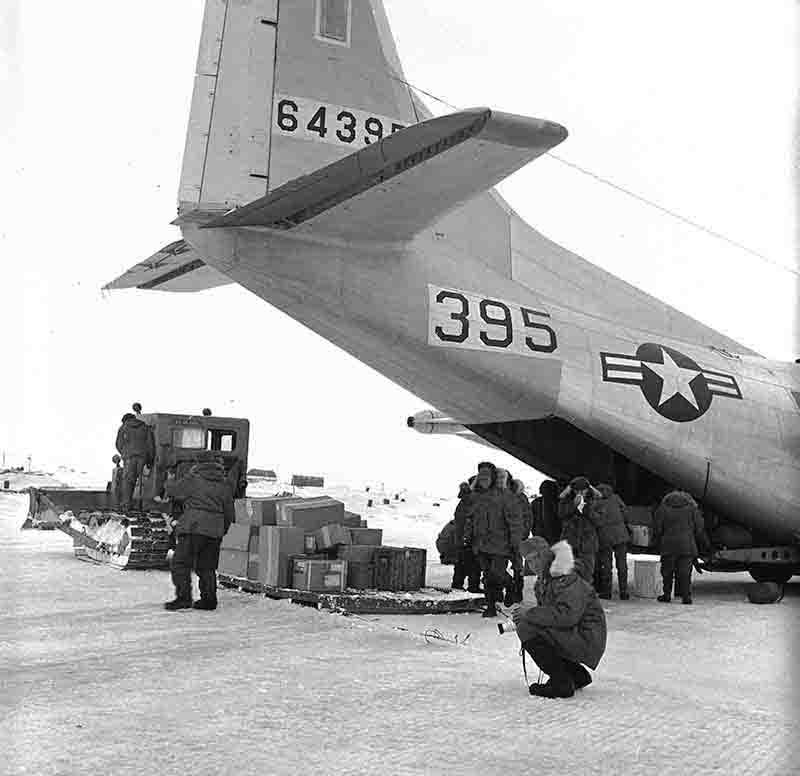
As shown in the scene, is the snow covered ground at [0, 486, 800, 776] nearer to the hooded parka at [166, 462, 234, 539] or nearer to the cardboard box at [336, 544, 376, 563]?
the hooded parka at [166, 462, 234, 539]

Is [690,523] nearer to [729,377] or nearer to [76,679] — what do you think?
[729,377]

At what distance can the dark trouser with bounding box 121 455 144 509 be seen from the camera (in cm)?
1284

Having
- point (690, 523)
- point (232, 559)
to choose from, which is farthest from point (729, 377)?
point (232, 559)

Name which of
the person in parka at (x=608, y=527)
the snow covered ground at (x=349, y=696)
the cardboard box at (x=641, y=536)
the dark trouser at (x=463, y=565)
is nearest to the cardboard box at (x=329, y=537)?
the snow covered ground at (x=349, y=696)

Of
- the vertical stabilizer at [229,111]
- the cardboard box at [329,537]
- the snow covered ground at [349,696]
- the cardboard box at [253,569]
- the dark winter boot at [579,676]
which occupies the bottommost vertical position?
the snow covered ground at [349,696]

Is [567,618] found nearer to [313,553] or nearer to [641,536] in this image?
[313,553]

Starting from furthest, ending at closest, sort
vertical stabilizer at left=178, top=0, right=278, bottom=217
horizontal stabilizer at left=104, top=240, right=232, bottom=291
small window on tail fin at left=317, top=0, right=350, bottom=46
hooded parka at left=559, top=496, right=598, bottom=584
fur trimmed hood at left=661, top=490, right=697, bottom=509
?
horizontal stabilizer at left=104, top=240, right=232, bottom=291 < fur trimmed hood at left=661, top=490, right=697, bottom=509 < small window on tail fin at left=317, top=0, right=350, bottom=46 < hooded parka at left=559, top=496, right=598, bottom=584 < vertical stabilizer at left=178, top=0, right=278, bottom=217

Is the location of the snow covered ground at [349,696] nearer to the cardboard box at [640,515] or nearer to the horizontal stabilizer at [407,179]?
the cardboard box at [640,515]

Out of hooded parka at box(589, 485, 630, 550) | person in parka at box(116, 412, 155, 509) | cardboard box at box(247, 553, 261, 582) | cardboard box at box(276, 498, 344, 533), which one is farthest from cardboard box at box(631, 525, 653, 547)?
person in parka at box(116, 412, 155, 509)

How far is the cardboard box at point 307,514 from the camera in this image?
9.58 m

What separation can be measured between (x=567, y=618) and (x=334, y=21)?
718 centimetres

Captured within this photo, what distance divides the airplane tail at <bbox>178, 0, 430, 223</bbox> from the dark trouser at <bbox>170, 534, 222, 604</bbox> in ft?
9.88

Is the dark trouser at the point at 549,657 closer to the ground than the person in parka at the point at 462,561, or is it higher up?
closer to the ground

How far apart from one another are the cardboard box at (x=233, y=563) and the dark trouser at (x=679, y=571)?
470cm
